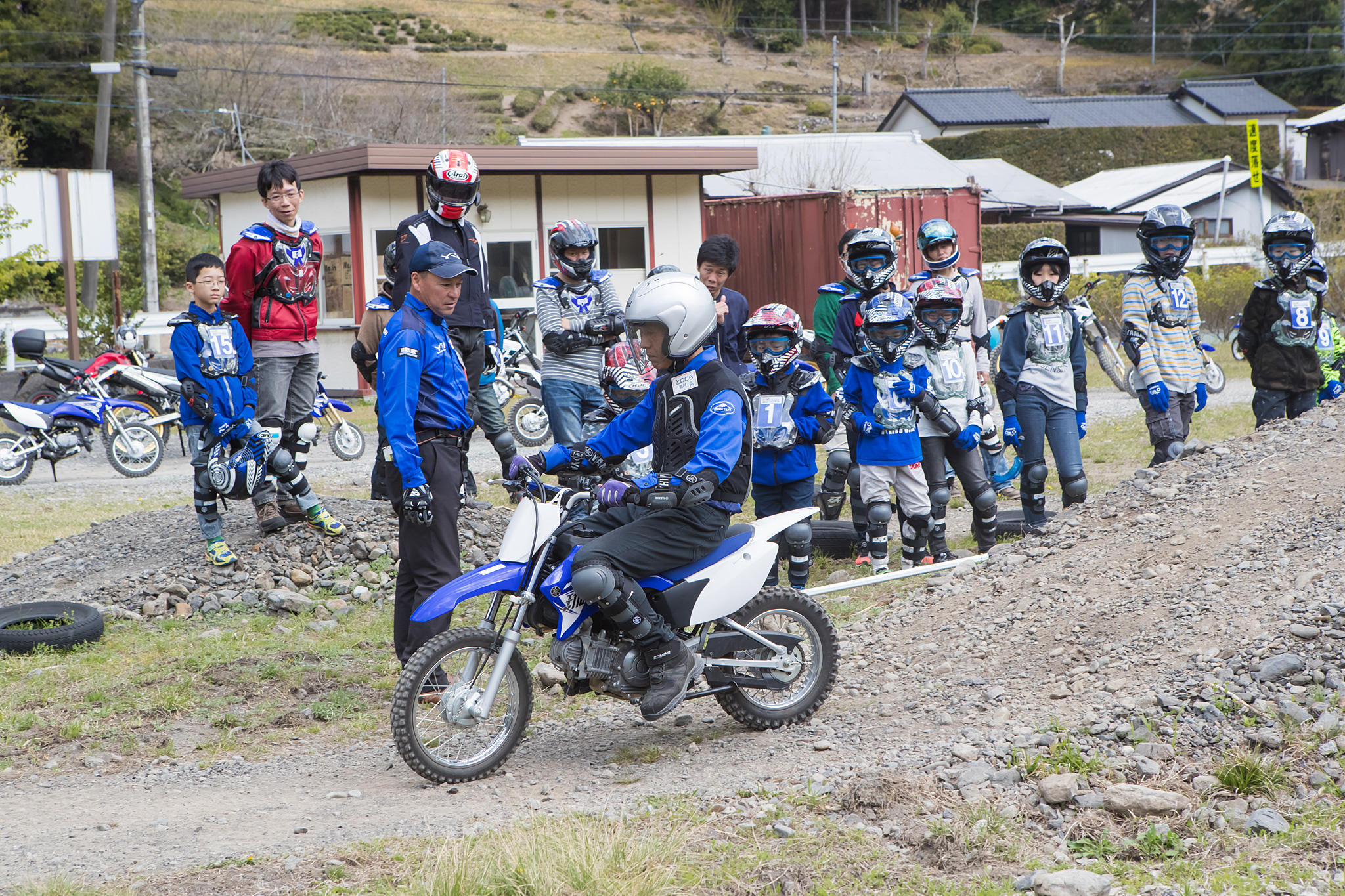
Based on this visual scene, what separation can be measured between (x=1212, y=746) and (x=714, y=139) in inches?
1291

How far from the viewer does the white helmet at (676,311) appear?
5000 millimetres

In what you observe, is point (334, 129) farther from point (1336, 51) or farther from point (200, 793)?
point (1336, 51)

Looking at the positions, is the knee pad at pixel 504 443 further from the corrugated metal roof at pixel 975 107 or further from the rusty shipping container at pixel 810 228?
the corrugated metal roof at pixel 975 107

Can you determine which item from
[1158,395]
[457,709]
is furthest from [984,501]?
[457,709]

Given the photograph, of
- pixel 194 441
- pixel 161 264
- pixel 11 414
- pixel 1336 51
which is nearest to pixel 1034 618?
pixel 194 441

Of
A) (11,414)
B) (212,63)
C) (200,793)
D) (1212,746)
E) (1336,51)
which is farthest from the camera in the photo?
(1336,51)

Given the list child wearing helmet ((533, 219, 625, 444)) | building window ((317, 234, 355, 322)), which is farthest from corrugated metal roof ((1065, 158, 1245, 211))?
child wearing helmet ((533, 219, 625, 444))

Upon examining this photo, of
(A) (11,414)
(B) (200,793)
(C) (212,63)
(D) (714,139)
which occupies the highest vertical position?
(C) (212,63)

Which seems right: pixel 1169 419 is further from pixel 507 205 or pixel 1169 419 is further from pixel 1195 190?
pixel 1195 190

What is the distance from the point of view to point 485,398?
8242 mm

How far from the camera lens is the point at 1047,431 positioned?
28.9ft

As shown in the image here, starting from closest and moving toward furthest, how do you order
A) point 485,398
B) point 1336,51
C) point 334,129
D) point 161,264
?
point 485,398, point 161,264, point 334,129, point 1336,51

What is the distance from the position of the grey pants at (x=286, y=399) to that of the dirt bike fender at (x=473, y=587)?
149 inches

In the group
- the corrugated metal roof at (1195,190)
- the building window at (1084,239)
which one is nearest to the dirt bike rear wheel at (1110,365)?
the building window at (1084,239)
